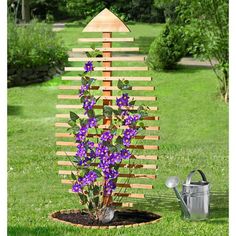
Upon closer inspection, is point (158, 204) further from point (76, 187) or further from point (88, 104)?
point (88, 104)

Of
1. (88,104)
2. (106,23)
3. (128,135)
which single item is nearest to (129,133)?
(128,135)

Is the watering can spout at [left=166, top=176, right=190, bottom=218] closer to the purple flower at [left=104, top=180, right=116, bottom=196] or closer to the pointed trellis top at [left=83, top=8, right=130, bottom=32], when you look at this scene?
the purple flower at [left=104, top=180, right=116, bottom=196]

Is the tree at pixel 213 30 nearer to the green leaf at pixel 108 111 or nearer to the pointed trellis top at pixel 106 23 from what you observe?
the pointed trellis top at pixel 106 23

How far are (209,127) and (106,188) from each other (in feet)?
21.2

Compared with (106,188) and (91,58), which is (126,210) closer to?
(106,188)

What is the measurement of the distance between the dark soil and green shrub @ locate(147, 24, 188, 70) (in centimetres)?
878

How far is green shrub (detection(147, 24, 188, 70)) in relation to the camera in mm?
14656

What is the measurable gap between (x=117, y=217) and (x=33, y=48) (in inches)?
366

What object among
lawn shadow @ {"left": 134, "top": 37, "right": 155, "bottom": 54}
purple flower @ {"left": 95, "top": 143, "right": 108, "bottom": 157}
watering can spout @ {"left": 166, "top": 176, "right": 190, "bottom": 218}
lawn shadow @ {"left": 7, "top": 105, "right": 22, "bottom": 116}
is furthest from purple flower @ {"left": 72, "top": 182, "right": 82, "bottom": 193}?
lawn shadow @ {"left": 134, "top": 37, "right": 155, "bottom": 54}

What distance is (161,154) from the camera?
947 cm

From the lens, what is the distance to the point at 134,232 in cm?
543

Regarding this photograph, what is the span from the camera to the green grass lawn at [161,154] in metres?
5.72

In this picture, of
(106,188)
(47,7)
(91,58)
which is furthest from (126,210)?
(47,7)
